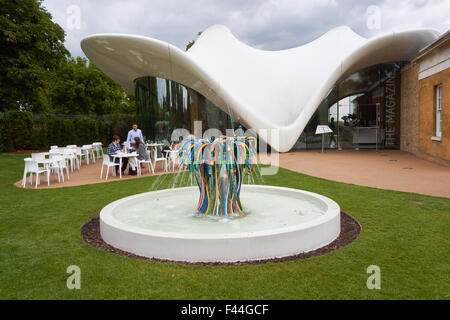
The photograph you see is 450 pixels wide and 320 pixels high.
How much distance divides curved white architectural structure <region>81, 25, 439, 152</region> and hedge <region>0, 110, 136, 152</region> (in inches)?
171

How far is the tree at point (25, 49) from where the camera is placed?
1839 cm

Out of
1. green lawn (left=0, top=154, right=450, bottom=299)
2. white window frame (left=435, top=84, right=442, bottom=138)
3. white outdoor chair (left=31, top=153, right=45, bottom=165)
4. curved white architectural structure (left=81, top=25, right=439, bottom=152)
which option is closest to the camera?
green lawn (left=0, top=154, right=450, bottom=299)

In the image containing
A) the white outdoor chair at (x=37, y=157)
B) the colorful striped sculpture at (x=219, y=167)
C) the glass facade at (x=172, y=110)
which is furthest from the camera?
the glass facade at (x=172, y=110)

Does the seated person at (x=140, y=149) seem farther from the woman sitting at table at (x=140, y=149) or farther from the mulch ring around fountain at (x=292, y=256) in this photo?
the mulch ring around fountain at (x=292, y=256)

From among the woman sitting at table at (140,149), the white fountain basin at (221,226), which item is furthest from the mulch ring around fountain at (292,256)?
the woman sitting at table at (140,149)

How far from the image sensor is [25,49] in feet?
63.4

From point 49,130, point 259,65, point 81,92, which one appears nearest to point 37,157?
point 49,130

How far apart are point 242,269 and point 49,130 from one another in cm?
1878

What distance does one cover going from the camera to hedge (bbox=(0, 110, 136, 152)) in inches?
687

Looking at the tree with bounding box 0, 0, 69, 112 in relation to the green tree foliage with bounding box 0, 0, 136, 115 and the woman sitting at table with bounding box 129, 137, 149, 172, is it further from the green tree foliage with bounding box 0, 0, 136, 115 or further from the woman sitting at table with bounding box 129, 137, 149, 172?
the woman sitting at table with bounding box 129, 137, 149, 172

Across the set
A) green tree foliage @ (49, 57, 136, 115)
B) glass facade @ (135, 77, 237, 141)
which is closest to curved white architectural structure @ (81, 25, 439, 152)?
glass facade @ (135, 77, 237, 141)

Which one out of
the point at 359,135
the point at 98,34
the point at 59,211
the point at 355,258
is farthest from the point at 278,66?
the point at 355,258

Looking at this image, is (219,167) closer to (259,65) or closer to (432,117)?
(432,117)
